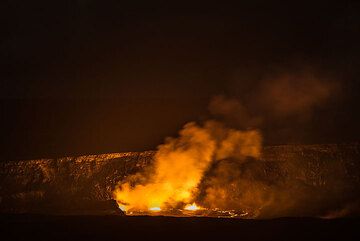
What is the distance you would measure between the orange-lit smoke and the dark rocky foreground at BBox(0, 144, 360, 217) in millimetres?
355

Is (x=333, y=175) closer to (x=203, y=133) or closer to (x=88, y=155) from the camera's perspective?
(x=203, y=133)

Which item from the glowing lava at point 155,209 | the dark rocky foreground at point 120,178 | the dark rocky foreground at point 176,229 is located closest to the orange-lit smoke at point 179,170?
the glowing lava at point 155,209

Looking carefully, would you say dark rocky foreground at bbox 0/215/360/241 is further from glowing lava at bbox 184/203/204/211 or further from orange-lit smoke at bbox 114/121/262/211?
orange-lit smoke at bbox 114/121/262/211

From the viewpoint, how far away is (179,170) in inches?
482

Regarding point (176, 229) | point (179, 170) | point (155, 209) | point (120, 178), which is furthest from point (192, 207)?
point (176, 229)

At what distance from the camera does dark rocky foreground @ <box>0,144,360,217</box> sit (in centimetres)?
1050

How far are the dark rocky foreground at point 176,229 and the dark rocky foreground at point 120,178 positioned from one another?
121 inches

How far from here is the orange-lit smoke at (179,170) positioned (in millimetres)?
11719

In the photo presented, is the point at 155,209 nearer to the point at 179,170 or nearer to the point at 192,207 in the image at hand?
the point at 192,207

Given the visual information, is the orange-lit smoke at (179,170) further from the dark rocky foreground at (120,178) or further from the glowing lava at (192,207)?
the dark rocky foreground at (120,178)

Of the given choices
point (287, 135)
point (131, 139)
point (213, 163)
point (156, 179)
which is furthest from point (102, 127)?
point (287, 135)

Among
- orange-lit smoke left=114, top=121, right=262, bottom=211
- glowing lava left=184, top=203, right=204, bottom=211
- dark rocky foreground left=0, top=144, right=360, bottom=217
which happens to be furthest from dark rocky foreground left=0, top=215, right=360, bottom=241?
orange-lit smoke left=114, top=121, right=262, bottom=211

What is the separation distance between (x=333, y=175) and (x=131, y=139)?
7.44 meters

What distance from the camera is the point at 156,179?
40.0 ft
